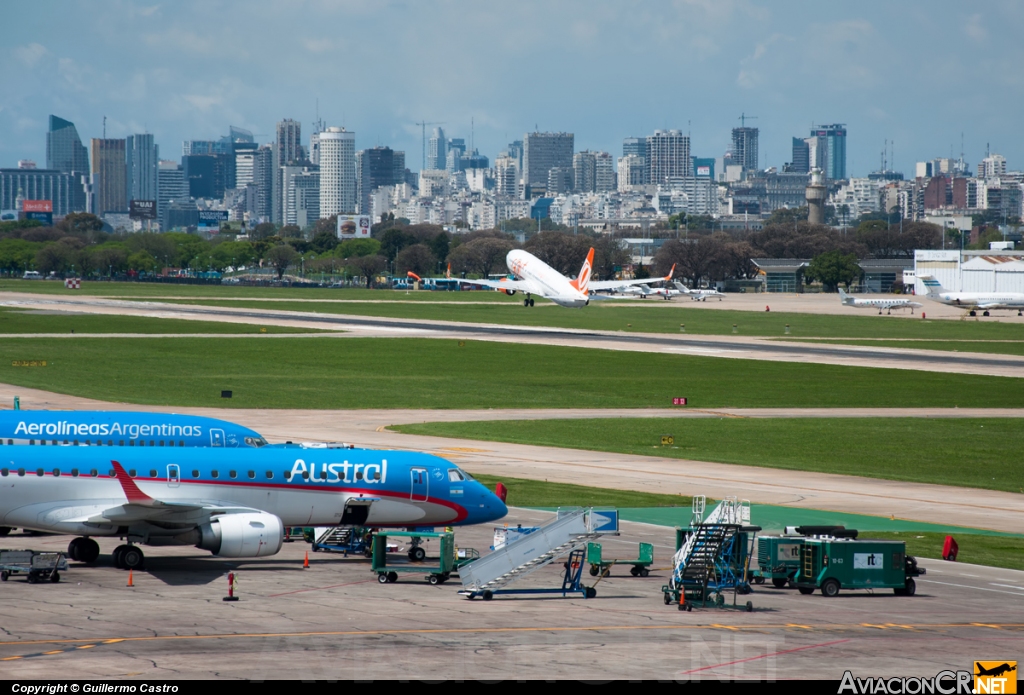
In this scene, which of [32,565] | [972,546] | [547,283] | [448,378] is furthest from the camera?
[547,283]

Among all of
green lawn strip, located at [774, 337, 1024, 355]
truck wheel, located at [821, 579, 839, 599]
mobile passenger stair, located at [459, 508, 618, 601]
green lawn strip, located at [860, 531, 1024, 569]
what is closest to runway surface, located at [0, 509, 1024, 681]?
truck wheel, located at [821, 579, 839, 599]

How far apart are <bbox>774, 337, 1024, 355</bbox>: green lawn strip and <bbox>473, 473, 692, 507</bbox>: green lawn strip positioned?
89.2 m

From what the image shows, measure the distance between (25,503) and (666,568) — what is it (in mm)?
21653

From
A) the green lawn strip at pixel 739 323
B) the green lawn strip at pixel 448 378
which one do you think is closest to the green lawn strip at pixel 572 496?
the green lawn strip at pixel 448 378

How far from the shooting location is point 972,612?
38.4 m

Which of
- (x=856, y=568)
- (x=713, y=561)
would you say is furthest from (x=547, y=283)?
(x=713, y=561)

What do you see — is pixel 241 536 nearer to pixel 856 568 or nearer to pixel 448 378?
pixel 856 568

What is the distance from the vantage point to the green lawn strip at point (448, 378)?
9331 cm

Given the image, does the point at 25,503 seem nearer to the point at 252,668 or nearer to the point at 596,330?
the point at 252,668

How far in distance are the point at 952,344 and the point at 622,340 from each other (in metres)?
38.1

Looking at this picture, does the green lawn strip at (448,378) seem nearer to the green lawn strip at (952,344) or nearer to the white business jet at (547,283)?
the green lawn strip at (952,344)

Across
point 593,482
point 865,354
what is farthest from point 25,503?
point 865,354

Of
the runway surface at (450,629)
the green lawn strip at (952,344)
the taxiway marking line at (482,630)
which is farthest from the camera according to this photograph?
the green lawn strip at (952,344)

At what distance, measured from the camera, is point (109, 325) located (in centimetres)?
15250
